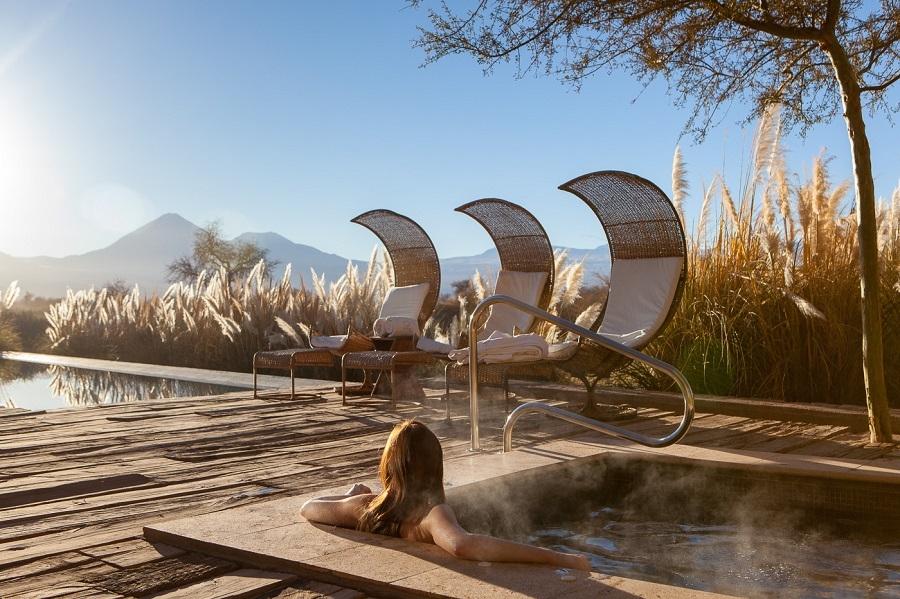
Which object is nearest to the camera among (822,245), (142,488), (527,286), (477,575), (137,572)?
(477,575)

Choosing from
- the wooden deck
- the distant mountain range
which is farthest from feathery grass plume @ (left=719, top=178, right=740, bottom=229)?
the distant mountain range

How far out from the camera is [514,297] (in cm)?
786

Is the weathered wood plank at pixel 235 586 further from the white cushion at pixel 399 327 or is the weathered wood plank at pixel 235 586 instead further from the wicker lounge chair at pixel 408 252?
the wicker lounge chair at pixel 408 252

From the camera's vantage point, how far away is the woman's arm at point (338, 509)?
312cm

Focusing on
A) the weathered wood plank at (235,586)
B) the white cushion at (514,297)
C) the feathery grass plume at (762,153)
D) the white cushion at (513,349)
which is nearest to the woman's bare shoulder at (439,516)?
the weathered wood plank at (235,586)

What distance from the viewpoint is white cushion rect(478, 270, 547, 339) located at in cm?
768

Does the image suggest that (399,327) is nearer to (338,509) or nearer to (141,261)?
(338,509)

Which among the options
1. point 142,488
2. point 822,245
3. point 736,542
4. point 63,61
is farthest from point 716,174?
point 63,61

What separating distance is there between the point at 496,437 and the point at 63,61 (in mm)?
19517

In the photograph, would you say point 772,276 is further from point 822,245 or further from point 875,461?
point 875,461

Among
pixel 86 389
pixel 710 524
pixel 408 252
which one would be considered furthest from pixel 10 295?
pixel 710 524

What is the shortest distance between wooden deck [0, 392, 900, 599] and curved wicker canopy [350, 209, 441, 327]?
5.28ft

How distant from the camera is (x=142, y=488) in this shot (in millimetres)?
4051

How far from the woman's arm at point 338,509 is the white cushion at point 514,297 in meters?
4.35
